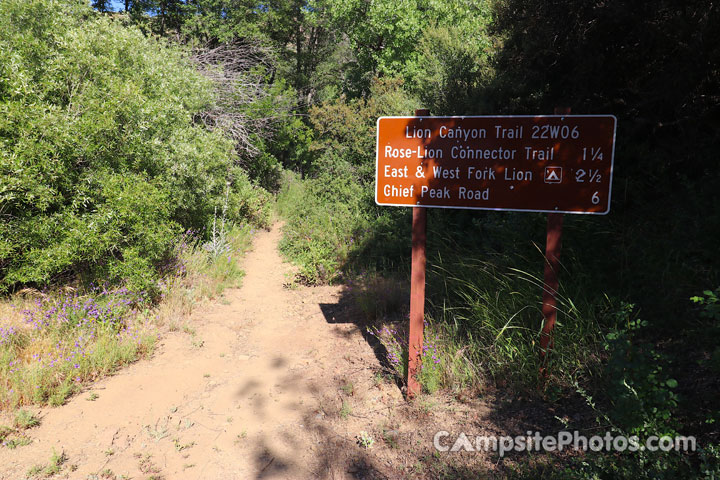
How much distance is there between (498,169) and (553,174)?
1.32ft

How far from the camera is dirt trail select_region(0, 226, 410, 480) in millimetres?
3223

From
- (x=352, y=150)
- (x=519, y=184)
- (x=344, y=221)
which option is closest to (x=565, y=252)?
(x=519, y=184)

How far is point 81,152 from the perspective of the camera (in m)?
5.39

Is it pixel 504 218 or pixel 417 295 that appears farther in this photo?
pixel 504 218

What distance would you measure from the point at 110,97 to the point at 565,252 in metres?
6.00

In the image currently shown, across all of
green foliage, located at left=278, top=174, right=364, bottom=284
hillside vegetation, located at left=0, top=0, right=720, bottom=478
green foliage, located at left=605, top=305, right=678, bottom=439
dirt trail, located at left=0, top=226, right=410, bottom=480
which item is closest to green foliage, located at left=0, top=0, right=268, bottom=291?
hillside vegetation, located at left=0, top=0, right=720, bottom=478

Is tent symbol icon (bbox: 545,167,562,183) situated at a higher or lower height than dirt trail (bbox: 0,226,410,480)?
higher

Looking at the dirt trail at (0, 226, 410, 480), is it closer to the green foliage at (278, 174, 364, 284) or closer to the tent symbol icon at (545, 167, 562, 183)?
the green foliage at (278, 174, 364, 284)

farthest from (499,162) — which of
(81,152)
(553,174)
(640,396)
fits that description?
(81,152)

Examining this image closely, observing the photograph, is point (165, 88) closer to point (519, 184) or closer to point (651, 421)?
point (519, 184)

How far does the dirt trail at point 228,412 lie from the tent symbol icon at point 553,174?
7.27 ft

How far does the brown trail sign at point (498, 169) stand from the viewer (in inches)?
129

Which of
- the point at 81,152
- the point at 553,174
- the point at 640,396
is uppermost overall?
the point at 81,152

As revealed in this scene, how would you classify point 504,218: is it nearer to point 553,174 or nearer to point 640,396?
point 553,174
